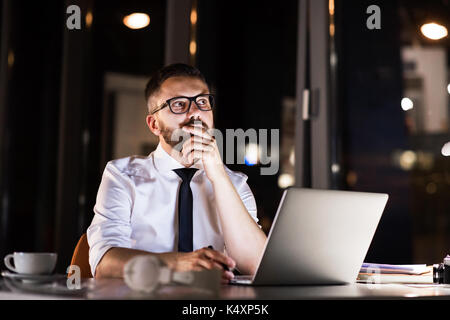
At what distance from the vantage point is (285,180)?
3.57 meters

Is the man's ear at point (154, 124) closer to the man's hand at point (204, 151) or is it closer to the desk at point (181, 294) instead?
the man's hand at point (204, 151)

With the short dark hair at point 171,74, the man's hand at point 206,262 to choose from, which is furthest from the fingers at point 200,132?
the man's hand at point 206,262

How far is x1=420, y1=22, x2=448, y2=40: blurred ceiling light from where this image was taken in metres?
3.38

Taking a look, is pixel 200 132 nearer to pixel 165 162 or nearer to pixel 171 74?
pixel 165 162

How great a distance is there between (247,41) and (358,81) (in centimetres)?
86

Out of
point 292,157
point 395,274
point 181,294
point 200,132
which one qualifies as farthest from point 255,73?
point 181,294

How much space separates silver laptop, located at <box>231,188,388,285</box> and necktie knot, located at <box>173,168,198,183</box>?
71 centimetres

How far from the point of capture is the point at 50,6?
4.40 m

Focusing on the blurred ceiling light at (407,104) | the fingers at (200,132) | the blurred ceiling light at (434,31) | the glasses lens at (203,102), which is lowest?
the fingers at (200,132)

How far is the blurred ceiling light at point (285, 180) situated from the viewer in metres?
3.50

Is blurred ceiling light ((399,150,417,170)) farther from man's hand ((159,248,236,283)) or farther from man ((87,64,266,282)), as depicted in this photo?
man's hand ((159,248,236,283))

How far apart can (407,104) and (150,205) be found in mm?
1974

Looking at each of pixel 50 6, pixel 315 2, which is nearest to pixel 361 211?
pixel 315 2

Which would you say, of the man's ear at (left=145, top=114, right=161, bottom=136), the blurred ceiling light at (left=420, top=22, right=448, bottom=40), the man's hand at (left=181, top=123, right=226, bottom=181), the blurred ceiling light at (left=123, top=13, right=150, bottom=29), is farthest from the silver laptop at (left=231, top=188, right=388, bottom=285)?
the blurred ceiling light at (left=123, top=13, right=150, bottom=29)
